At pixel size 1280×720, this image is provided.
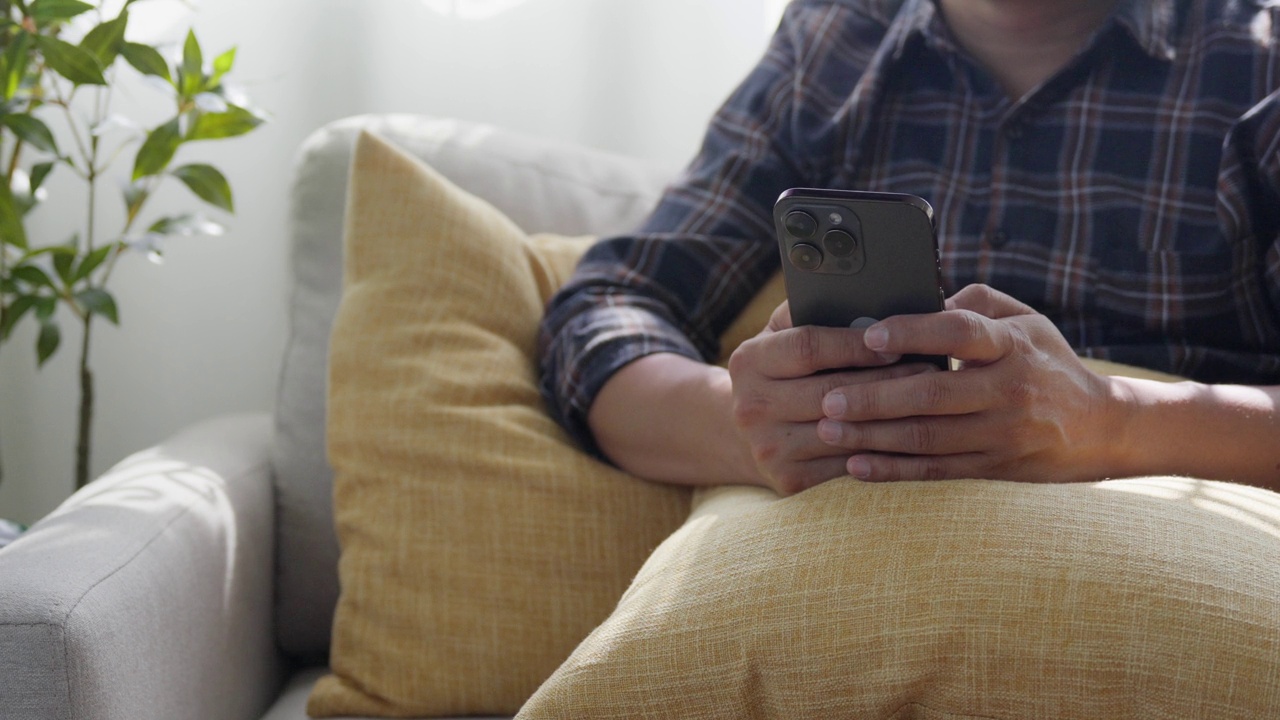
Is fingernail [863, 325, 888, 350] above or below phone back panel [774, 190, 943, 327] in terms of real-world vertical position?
below

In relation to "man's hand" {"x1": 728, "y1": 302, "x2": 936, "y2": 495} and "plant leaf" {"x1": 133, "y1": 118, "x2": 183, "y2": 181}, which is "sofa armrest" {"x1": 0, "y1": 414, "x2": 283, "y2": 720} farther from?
"man's hand" {"x1": 728, "y1": 302, "x2": 936, "y2": 495}

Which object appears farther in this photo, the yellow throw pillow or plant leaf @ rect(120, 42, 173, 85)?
plant leaf @ rect(120, 42, 173, 85)

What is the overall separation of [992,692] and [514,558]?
1.47 feet

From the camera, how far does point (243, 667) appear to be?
1017 millimetres

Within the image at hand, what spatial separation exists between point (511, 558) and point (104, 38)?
0.74m

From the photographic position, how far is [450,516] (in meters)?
0.95

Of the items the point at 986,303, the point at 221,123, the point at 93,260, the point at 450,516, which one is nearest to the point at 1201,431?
the point at 986,303

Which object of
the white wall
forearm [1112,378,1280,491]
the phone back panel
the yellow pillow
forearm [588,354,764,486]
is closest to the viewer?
the yellow pillow

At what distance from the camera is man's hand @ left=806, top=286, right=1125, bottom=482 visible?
0.70 m

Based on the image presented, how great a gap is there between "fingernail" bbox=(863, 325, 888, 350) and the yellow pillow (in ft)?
0.28

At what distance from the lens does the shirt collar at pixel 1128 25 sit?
99 centimetres

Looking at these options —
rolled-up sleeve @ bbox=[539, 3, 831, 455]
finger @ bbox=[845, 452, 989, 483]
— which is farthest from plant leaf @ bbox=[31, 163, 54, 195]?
finger @ bbox=[845, 452, 989, 483]

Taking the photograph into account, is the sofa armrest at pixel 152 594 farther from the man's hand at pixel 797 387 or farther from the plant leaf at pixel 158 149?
the man's hand at pixel 797 387

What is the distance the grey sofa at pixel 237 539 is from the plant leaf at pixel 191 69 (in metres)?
0.14
